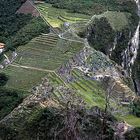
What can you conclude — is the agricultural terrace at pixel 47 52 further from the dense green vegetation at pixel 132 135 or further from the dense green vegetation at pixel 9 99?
the dense green vegetation at pixel 132 135

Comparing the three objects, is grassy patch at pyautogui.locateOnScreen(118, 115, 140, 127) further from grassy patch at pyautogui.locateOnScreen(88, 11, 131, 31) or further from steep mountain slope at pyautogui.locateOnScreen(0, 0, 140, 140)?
grassy patch at pyautogui.locateOnScreen(88, 11, 131, 31)

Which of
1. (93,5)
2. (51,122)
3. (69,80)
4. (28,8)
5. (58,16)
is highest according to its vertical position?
(51,122)

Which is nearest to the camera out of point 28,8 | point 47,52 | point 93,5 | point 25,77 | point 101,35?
point 25,77

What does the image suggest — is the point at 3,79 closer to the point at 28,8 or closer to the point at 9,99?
the point at 9,99

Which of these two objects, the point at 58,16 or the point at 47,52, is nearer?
the point at 47,52

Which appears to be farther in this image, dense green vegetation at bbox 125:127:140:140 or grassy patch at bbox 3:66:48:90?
grassy patch at bbox 3:66:48:90

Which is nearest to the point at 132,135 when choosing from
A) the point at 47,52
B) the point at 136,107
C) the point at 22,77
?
the point at 136,107

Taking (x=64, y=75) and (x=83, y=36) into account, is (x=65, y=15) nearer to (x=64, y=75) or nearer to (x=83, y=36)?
(x=83, y=36)

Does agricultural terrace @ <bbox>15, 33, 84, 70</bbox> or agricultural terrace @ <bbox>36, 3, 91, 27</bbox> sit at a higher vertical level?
agricultural terrace @ <bbox>15, 33, 84, 70</bbox>

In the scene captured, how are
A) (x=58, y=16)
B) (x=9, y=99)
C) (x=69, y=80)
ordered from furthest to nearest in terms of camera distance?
(x=58, y=16)
(x=69, y=80)
(x=9, y=99)

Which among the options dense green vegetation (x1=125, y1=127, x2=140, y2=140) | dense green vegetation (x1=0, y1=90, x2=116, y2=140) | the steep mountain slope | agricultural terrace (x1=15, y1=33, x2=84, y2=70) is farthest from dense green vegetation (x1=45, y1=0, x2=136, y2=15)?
dense green vegetation (x1=125, y1=127, x2=140, y2=140)
